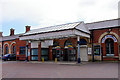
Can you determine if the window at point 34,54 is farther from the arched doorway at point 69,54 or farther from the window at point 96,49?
the window at point 96,49

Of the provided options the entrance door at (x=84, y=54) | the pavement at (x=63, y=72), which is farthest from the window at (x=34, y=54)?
the pavement at (x=63, y=72)

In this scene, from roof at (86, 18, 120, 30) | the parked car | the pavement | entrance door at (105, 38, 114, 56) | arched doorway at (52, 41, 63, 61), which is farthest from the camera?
the parked car

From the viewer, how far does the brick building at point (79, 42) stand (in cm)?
1914

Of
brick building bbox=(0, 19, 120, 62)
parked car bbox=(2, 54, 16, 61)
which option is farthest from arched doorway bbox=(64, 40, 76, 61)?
parked car bbox=(2, 54, 16, 61)

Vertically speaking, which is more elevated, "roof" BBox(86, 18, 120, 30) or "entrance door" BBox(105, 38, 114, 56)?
"roof" BBox(86, 18, 120, 30)

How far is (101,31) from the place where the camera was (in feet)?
68.9

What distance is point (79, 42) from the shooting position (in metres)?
18.7

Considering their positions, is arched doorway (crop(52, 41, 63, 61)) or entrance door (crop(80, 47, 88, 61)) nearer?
entrance door (crop(80, 47, 88, 61))

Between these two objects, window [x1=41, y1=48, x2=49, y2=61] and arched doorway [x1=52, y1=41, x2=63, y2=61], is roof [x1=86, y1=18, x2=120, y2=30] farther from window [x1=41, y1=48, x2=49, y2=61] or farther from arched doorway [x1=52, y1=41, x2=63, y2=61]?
window [x1=41, y1=48, x2=49, y2=61]

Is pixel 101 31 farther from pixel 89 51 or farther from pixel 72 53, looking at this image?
pixel 72 53

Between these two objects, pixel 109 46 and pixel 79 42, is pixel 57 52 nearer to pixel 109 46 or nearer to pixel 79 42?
pixel 79 42

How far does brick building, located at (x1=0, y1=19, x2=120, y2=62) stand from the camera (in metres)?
19.1

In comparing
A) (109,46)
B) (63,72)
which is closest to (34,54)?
(109,46)

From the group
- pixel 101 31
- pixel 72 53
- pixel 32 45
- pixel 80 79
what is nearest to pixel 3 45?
A: pixel 32 45
